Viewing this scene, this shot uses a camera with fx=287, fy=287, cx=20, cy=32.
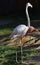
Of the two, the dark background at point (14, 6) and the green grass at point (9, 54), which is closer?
the green grass at point (9, 54)

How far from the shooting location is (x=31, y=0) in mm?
13492

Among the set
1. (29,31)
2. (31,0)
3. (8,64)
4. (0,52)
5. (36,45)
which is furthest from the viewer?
(31,0)

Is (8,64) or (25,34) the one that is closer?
(25,34)

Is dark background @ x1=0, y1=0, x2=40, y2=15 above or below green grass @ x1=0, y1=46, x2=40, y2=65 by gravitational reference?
below

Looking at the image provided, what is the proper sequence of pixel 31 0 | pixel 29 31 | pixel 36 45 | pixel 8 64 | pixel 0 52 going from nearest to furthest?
pixel 29 31 → pixel 8 64 → pixel 0 52 → pixel 36 45 → pixel 31 0

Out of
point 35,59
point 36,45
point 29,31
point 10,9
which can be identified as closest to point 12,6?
point 10,9

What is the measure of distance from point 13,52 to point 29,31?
1681mm

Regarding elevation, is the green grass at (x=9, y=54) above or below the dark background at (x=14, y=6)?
above

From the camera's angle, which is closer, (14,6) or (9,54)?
(9,54)

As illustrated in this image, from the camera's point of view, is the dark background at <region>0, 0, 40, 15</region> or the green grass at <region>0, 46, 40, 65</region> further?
the dark background at <region>0, 0, 40, 15</region>

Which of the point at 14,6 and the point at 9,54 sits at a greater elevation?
the point at 9,54

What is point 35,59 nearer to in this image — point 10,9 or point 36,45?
point 36,45

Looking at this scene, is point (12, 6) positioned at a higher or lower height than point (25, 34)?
lower

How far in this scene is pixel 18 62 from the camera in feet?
18.6
